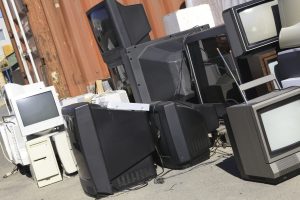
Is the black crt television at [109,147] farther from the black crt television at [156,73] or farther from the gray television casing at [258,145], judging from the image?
the gray television casing at [258,145]

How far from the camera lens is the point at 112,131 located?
11.9 ft

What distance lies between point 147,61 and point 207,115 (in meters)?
0.75

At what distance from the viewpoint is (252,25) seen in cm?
357

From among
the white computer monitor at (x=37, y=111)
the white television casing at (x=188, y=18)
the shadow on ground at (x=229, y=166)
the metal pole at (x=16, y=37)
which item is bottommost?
the shadow on ground at (x=229, y=166)

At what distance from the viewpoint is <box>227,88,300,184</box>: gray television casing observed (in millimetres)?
2746

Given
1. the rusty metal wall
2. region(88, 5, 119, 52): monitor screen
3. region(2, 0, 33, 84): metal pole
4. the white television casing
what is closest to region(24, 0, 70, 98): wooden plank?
the rusty metal wall

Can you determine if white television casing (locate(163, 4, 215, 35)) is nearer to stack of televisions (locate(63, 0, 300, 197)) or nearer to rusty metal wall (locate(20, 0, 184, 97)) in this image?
stack of televisions (locate(63, 0, 300, 197))

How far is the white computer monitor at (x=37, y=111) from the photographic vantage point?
191 inches

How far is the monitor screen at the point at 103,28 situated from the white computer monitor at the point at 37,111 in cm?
73

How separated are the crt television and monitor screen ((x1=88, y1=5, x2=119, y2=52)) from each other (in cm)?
132

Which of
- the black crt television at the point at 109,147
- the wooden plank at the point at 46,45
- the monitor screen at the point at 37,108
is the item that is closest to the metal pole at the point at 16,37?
the wooden plank at the point at 46,45

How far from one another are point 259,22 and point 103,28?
1.72 metres

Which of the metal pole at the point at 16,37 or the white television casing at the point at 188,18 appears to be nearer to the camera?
the white television casing at the point at 188,18

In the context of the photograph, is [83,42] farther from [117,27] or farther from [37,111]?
[117,27]
